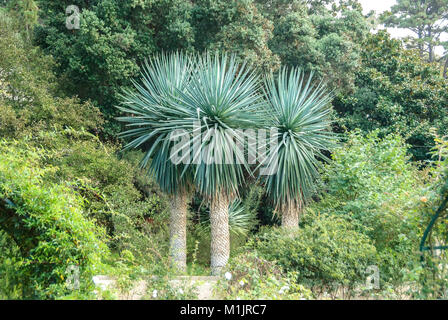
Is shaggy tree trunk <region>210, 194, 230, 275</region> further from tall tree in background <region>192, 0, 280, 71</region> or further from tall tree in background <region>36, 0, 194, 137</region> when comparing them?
tall tree in background <region>192, 0, 280, 71</region>

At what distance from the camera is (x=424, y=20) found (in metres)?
24.0

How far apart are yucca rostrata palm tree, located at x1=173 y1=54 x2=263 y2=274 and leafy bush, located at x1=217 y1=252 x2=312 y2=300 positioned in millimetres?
3097

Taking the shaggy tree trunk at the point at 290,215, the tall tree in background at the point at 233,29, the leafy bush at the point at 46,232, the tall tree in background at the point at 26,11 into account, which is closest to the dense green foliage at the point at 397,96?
the tall tree in background at the point at 233,29

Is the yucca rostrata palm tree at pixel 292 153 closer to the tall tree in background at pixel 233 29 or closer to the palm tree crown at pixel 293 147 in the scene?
the palm tree crown at pixel 293 147

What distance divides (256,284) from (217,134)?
463 cm

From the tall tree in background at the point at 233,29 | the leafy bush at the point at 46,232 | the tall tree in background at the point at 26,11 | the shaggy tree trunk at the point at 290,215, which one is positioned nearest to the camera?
the leafy bush at the point at 46,232

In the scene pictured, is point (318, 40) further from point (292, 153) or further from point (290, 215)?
point (290, 215)

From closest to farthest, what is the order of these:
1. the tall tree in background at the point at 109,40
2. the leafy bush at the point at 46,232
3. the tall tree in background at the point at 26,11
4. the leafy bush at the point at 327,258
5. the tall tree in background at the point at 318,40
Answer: the leafy bush at the point at 46,232 < the leafy bush at the point at 327,258 < the tall tree in background at the point at 109,40 < the tall tree in background at the point at 318,40 < the tall tree in background at the point at 26,11

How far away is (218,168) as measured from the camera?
9.40 m

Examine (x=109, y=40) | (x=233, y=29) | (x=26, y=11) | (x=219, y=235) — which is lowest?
(x=219, y=235)

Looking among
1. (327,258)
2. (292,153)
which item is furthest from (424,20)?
(327,258)

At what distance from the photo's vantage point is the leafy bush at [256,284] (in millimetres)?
4629

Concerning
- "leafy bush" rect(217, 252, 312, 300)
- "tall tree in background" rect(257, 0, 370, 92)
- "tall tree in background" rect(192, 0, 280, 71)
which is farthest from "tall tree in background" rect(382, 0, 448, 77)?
"leafy bush" rect(217, 252, 312, 300)

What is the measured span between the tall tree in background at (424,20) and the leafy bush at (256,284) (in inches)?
847
